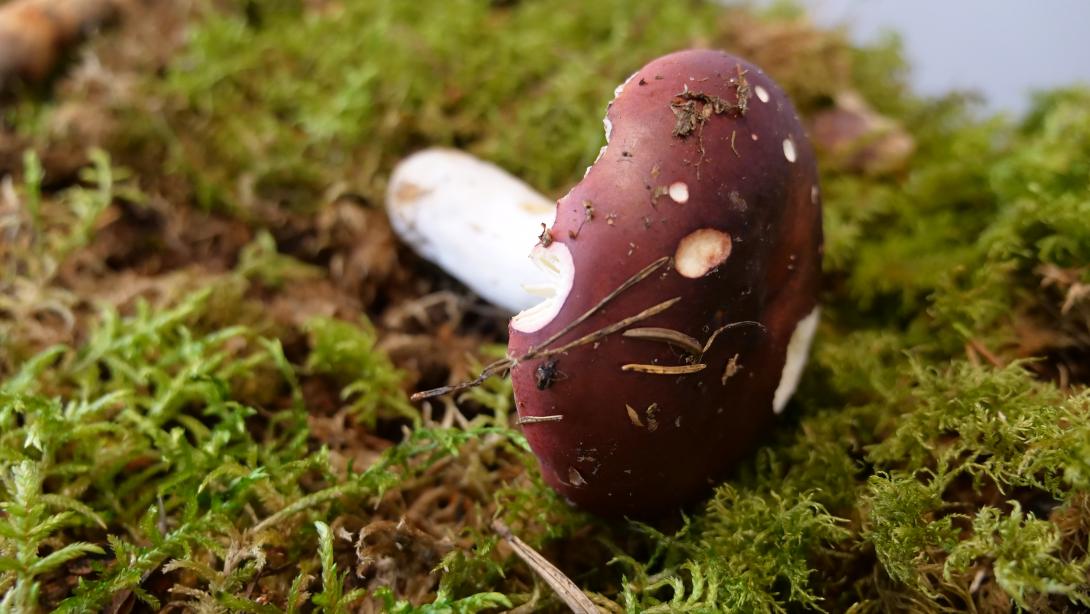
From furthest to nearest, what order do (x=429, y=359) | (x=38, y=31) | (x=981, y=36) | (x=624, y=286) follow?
(x=981, y=36) → (x=38, y=31) → (x=429, y=359) → (x=624, y=286)

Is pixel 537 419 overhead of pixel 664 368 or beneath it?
beneath

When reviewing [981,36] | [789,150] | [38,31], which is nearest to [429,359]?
[789,150]

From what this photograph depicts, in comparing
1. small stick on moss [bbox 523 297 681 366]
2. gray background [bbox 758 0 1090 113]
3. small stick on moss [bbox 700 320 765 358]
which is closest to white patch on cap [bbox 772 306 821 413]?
small stick on moss [bbox 700 320 765 358]

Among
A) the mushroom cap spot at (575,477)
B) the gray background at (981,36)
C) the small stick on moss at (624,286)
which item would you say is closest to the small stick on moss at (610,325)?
the small stick on moss at (624,286)

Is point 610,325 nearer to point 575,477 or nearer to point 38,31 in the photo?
point 575,477

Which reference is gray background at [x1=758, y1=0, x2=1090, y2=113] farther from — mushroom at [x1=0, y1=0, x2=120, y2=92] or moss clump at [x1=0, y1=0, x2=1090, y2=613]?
mushroom at [x1=0, y1=0, x2=120, y2=92]

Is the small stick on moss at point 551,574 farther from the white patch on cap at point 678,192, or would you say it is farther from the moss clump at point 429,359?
the white patch on cap at point 678,192
